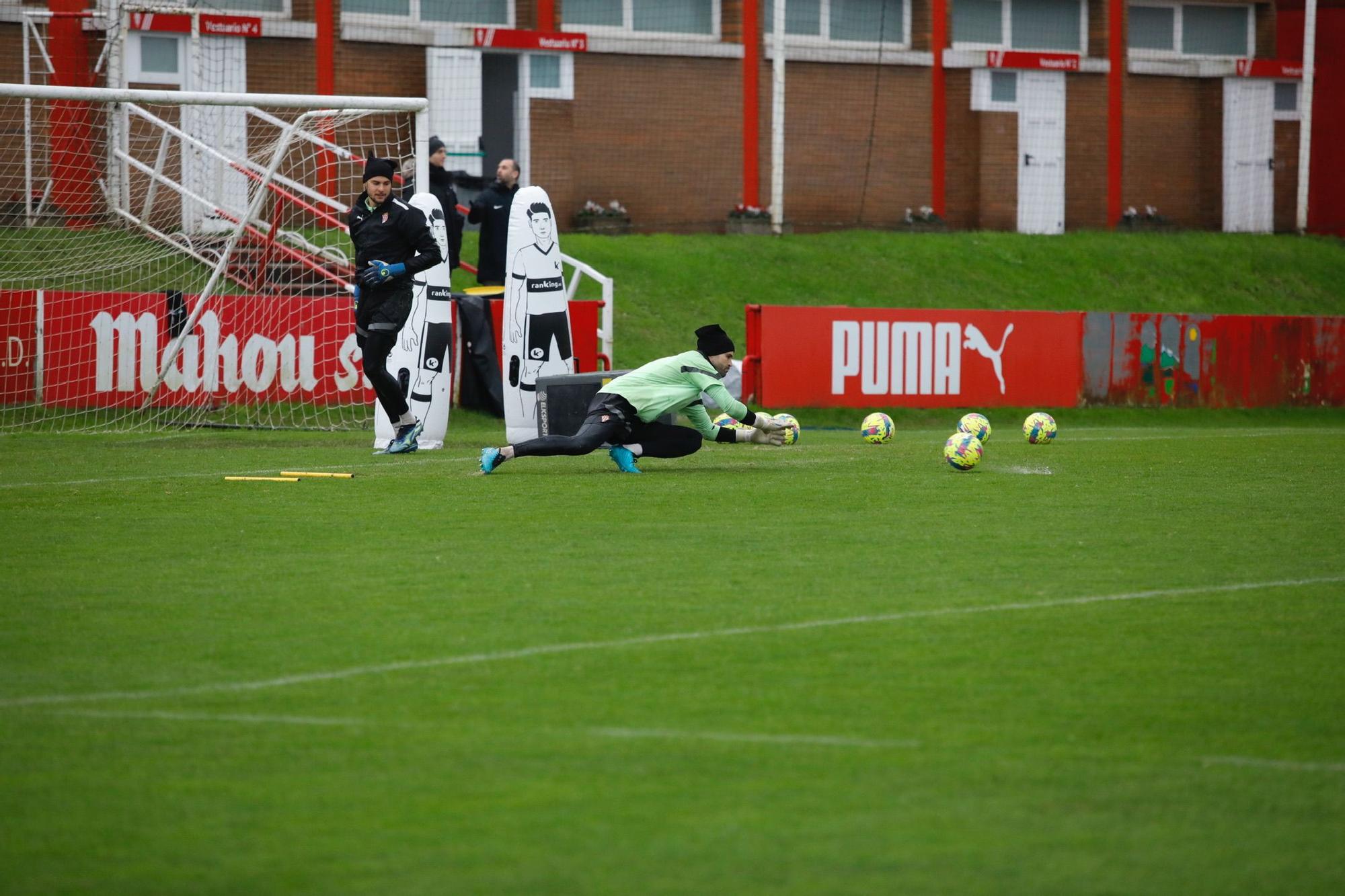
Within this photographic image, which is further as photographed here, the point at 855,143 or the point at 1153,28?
the point at 1153,28

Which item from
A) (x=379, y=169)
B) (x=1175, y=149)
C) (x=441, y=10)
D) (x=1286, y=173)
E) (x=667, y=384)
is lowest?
(x=667, y=384)

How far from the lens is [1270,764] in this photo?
458 cm

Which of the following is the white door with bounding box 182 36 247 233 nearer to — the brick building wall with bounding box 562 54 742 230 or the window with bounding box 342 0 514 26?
the window with bounding box 342 0 514 26

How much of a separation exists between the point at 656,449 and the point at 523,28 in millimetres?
19099

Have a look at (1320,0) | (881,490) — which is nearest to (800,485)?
(881,490)

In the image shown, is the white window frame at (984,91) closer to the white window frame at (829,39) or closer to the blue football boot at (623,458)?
the white window frame at (829,39)

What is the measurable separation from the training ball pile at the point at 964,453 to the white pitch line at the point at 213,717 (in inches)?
310

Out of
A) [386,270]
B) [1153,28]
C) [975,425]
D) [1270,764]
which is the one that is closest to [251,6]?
[386,270]

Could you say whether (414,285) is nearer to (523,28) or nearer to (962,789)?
(962,789)

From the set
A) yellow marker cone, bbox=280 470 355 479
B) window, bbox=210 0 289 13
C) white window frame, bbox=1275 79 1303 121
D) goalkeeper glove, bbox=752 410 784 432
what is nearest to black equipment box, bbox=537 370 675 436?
goalkeeper glove, bbox=752 410 784 432

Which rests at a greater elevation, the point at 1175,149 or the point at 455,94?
the point at 455,94

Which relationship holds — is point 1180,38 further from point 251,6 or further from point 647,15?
point 251,6

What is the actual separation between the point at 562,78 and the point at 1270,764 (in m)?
26.5

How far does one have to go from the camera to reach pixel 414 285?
14891mm
